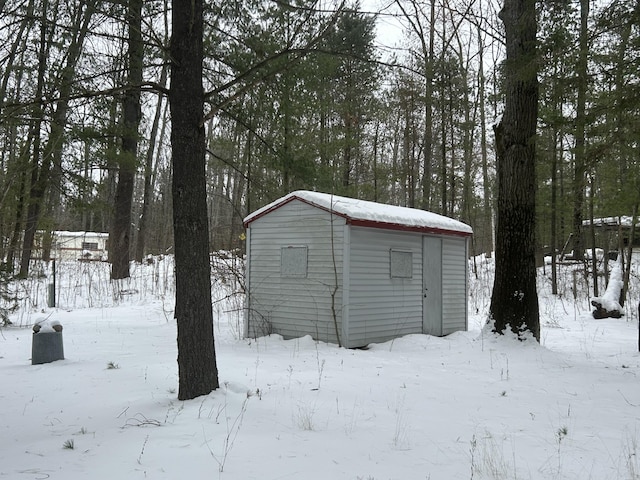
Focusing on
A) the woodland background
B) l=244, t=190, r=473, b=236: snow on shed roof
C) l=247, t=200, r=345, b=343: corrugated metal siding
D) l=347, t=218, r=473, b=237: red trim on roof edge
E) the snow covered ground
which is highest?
the woodland background

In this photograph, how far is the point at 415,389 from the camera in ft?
18.5

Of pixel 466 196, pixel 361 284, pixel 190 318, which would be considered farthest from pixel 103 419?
pixel 466 196

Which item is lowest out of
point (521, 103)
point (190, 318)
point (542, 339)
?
point (542, 339)

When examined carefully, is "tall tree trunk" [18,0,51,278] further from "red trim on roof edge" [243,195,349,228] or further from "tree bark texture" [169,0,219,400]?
"tree bark texture" [169,0,219,400]

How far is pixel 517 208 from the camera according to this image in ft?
27.0

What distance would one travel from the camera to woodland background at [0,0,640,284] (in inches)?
222

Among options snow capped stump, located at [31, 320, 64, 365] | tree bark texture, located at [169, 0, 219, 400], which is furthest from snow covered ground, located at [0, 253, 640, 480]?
tree bark texture, located at [169, 0, 219, 400]

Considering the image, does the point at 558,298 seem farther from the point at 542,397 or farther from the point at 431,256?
the point at 542,397

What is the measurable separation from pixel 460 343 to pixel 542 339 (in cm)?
212

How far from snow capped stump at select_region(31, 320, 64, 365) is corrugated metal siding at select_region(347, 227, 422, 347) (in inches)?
166

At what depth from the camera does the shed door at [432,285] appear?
9711mm

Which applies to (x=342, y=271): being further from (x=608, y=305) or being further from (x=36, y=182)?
(x=608, y=305)

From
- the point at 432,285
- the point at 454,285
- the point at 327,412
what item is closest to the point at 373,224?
the point at 432,285

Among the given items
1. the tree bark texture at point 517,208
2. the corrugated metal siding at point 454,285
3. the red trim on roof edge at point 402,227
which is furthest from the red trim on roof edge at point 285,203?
the corrugated metal siding at point 454,285
